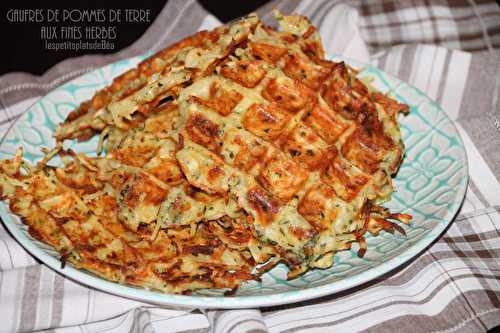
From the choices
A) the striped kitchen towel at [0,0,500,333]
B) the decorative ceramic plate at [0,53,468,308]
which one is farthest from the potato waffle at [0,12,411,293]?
the striped kitchen towel at [0,0,500,333]

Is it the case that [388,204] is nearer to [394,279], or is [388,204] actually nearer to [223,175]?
[394,279]

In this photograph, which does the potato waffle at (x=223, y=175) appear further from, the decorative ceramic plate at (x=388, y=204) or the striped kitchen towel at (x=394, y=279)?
the striped kitchen towel at (x=394, y=279)

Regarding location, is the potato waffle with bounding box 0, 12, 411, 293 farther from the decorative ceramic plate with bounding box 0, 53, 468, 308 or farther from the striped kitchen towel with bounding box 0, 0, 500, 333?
the striped kitchen towel with bounding box 0, 0, 500, 333

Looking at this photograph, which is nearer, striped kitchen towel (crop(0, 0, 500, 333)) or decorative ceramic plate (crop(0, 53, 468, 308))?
decorative ceramic plate (crop(0, 53, 468, 308))

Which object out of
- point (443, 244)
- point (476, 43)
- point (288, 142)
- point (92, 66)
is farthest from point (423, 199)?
point (92, 66)

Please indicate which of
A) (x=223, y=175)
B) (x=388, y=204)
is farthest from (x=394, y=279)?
(x=223, y=175)

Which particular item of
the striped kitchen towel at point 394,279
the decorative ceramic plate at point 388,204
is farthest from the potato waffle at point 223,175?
the striped kitchen towel at point 394,279
